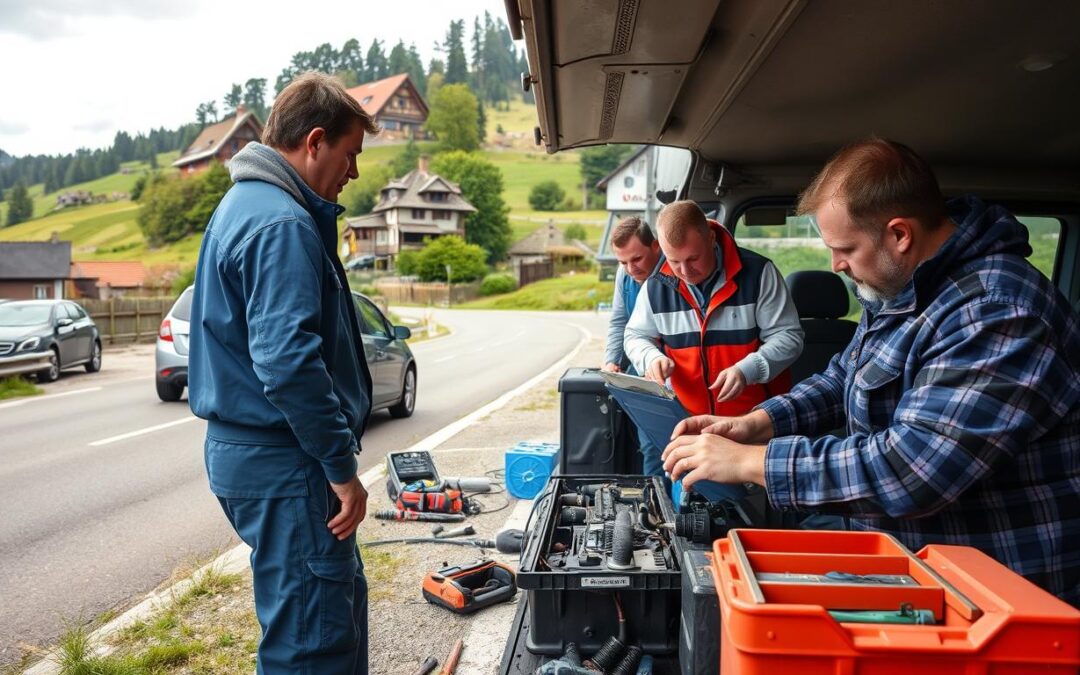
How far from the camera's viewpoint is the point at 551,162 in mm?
135125

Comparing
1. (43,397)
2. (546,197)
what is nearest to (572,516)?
(43,397)

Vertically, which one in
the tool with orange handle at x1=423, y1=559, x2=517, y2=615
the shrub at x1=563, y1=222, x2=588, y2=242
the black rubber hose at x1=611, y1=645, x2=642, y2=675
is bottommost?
the tool with orange handle at x1=423, y1=559, x2=517, y2=615

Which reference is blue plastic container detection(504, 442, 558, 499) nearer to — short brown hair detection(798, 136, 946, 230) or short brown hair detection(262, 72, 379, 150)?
short brown hair detection(262, 72, 379, 150)

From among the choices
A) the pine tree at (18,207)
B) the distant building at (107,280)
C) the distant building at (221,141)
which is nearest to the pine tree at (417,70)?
the distant building at (221,141)

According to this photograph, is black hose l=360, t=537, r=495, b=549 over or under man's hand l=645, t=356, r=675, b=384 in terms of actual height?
under

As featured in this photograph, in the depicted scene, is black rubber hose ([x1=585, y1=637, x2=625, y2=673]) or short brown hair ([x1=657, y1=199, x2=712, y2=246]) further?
short brown hair ([x1=657, y1=199, x2=712, y2=246])

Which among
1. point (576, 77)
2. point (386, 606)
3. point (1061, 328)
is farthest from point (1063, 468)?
point (386, 606)

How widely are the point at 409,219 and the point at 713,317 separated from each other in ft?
290

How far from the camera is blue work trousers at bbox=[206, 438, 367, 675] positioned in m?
2.59

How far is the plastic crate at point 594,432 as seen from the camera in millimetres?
5477

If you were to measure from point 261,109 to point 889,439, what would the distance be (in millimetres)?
181266

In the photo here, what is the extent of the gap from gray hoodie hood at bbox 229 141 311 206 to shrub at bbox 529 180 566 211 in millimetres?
112461

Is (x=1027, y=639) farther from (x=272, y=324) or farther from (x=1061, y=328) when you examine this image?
(x=272, y=324)

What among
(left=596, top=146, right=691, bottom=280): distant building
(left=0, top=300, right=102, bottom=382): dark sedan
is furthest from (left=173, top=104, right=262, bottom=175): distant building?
(left=0, top=300, right=102, bottom=382): dark sedan
